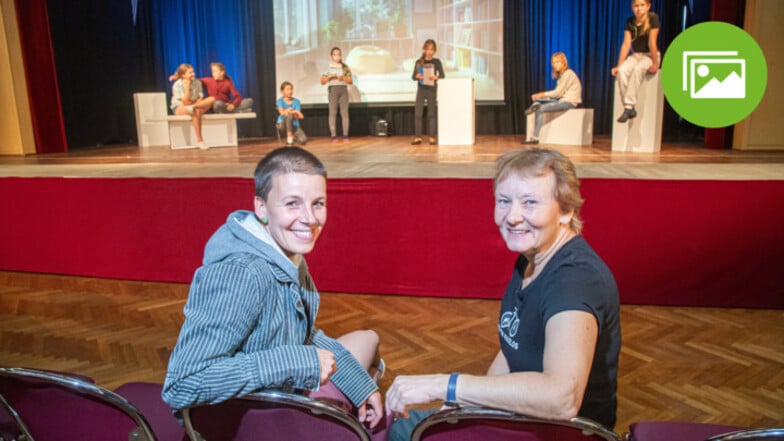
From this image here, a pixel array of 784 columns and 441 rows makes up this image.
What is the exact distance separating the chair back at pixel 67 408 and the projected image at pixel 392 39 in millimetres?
9534

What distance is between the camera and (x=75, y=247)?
14.0 ft

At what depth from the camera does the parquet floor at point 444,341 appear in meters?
2.39

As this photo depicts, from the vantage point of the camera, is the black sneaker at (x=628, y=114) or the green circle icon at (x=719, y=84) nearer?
the green circle icon at (x=719, y=84)

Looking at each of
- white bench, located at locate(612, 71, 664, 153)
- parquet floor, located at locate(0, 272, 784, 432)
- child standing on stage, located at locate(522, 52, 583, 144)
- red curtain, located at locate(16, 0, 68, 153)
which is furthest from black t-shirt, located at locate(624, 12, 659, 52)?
red curtain, located at locate(16, 0, 68, 153)

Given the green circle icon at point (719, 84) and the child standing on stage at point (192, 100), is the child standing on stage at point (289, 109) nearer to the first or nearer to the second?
the child standing on stage at point (192, 100)

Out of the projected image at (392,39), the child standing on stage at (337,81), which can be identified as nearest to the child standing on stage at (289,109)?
the child standing on stage at (337,81)

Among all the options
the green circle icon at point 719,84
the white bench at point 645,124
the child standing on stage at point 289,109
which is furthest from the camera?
the child standing on stage at point 289,109

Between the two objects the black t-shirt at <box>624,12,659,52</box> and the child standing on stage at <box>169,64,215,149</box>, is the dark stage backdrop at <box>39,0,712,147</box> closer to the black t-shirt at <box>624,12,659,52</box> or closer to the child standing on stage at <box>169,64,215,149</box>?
the child standing on stage at <box>169,64,215,149</box>

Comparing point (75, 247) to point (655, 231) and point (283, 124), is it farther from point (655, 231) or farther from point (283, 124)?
point (283, 124)

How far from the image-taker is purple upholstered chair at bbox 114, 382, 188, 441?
1391mm

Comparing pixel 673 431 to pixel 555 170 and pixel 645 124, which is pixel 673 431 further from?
pixel 645 124

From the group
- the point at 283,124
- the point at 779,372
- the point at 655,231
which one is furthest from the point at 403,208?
the point at 283,124

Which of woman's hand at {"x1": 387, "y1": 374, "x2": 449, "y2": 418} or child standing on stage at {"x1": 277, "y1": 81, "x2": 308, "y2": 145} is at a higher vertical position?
child standing on stage at {"x1": 277, "y1": 81, "x2": 308, "y2": 145}

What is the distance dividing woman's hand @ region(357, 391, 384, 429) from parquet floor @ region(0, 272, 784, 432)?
1.12 metres
